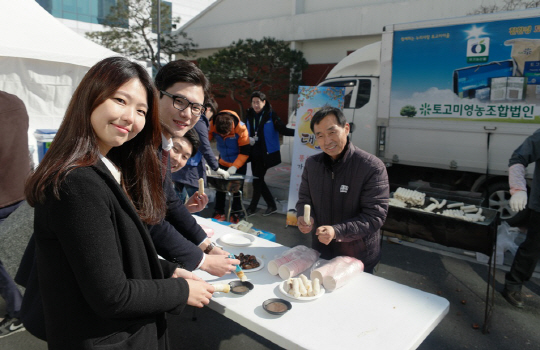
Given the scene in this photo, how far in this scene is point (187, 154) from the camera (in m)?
2.94

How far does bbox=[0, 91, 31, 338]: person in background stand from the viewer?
2.90 meters

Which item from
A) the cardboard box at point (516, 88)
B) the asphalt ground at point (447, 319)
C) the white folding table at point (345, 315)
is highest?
the cardboard box at point (516, 88)

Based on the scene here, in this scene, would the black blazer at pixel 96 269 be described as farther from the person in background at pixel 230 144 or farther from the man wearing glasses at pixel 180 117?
the person in background at pixel 230 144

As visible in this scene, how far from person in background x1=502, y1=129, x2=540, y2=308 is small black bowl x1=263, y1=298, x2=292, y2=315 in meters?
2.47

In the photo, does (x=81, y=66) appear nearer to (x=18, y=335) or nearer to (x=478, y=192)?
(x=18, y=335)

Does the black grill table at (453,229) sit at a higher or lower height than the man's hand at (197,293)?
lower

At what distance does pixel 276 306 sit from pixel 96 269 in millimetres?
1014

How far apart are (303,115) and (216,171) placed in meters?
1.75

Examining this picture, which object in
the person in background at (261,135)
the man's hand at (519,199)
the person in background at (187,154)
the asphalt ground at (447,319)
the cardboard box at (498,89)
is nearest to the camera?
the person in background at (187,154)

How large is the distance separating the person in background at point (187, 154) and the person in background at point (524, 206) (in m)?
2.69

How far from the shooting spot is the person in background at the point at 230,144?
537cm

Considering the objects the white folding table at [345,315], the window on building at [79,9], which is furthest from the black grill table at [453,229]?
the window on building at [79,9]

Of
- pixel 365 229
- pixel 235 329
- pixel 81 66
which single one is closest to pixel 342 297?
pixel 365 229

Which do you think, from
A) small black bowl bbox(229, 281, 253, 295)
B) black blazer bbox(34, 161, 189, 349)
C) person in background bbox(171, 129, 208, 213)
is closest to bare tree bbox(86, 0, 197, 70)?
person in background bbox(171, 129, 208, 213)
